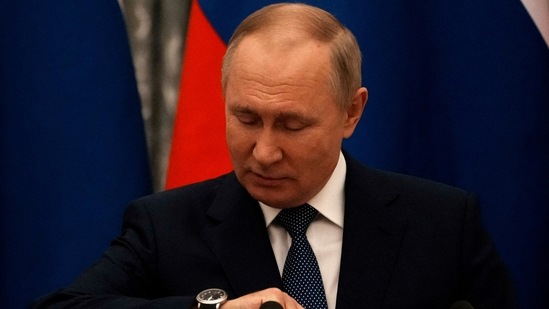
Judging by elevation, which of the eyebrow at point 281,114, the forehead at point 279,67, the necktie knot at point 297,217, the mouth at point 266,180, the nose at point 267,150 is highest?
the forehead at point 279,67

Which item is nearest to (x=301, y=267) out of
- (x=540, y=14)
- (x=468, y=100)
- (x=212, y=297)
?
(x=212, y=297)

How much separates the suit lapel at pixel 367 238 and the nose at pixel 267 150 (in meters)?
0.24

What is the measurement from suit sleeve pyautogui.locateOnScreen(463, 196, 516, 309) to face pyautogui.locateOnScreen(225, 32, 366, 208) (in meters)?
0.35

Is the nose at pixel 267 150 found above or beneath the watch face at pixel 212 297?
above

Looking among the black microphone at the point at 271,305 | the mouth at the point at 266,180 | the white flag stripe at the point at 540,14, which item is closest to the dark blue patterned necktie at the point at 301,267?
the mouth at the point at 266,180

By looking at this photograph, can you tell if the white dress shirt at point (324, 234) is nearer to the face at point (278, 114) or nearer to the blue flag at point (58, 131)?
the face at point (278, 114)

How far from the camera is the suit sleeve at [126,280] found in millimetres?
1571

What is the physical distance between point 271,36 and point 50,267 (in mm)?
959

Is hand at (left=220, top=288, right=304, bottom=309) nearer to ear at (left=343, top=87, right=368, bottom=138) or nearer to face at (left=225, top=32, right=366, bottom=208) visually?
face at (left=225, top=32, right=366, bottom=208)

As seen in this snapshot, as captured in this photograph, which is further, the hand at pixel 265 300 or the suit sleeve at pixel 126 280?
the suit sleeve at pixel 126 280

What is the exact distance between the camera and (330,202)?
69.5 inches

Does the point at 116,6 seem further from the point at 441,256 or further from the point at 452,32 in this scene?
the point at 441,256

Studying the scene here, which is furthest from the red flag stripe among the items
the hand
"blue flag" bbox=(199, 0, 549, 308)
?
the hand

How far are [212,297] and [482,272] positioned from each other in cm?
55
